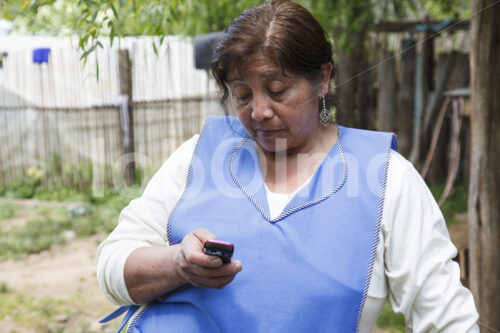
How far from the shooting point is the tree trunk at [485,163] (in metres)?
2.33

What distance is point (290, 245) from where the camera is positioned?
55.4 inches

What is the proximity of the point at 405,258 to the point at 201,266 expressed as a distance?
1.78 feet

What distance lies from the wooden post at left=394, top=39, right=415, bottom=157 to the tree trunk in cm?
354

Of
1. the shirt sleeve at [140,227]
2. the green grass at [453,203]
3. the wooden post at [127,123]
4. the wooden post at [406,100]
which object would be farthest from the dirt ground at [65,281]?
the wooden post at [406,100]

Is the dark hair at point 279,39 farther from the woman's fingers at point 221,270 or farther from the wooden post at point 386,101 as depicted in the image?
the wooden post at point 386,101

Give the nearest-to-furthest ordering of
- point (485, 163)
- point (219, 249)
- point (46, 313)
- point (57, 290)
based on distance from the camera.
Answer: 1. point (219, 249)
2. point (485, 163)
3. point (46, 313)
4. point (57, 290)

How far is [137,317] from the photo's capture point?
4.90ft

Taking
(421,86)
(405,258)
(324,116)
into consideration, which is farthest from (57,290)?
(421,86)

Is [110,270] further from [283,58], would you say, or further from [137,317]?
[283,58]

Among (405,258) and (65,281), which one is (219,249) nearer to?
(405,258)

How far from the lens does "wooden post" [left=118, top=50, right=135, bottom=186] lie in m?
6.50

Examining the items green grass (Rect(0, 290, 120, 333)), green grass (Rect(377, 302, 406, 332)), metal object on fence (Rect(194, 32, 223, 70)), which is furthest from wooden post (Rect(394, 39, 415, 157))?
green grass (Rect(0, 290, 120, 333))

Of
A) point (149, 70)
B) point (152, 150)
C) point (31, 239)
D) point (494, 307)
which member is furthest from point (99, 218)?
point (494, 307)

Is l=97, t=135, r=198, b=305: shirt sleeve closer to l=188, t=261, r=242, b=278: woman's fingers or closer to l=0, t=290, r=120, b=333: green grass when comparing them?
l=188, t=261, r=242, b=278: woman's fingers
